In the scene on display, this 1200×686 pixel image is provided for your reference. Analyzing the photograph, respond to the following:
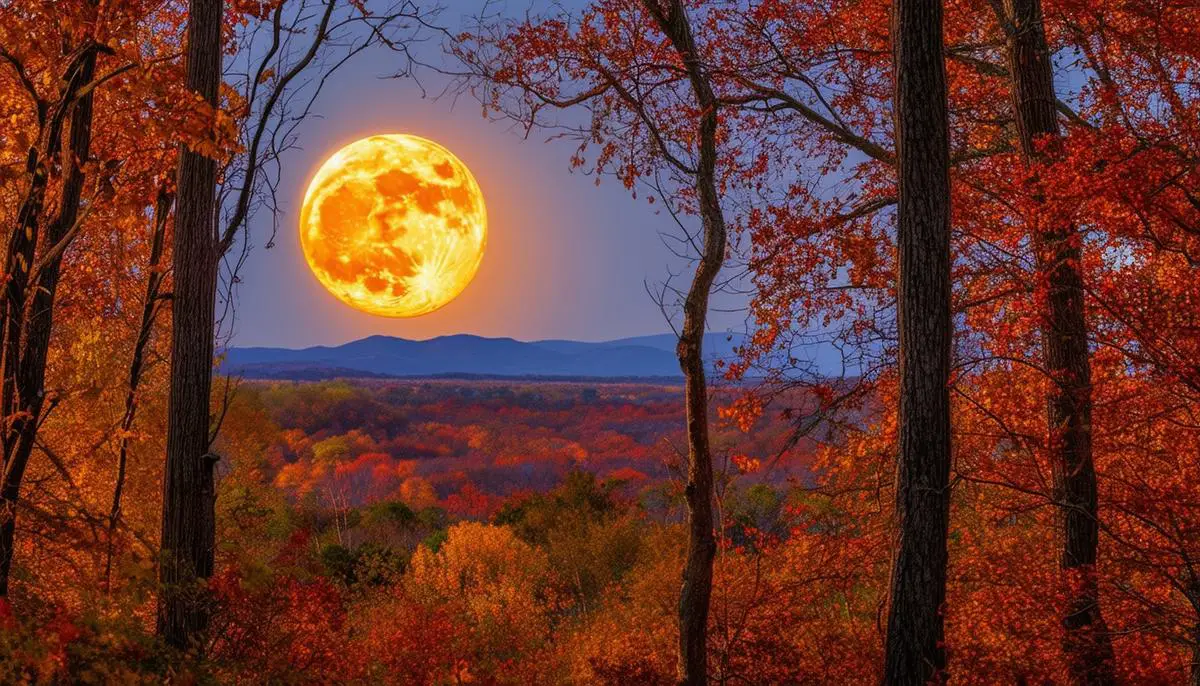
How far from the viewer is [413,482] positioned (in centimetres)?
7500

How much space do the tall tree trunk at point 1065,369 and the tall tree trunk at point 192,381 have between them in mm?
7423

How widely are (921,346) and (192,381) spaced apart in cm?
596

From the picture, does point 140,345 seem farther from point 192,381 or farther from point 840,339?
point 840,339

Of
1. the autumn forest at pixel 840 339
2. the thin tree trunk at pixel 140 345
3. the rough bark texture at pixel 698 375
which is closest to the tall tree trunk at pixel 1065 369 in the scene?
the autumn forest at pixel 840 339

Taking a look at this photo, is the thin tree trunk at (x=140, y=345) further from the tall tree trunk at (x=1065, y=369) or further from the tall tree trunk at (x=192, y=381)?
the tall tree trunk at (x=1065, y=369)

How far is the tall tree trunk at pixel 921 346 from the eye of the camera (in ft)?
21.2

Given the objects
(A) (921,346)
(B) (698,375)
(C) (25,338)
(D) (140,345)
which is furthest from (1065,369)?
(C) (25,338)

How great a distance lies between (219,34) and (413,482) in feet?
232

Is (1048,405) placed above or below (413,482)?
above

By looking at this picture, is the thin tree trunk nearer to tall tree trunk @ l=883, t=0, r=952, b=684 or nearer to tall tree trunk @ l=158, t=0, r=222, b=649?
tall tree trunk @ l=158, t=0, r=222, b=649

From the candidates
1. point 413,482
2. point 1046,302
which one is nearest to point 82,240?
point 1046,302

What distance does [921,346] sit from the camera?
6.55 m

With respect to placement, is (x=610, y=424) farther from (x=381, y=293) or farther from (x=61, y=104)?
(x=61, y=104)

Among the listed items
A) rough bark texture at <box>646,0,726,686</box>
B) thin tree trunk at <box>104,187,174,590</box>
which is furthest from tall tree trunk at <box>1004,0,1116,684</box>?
thin tree trunk at <box>104,187,174,590</box>
